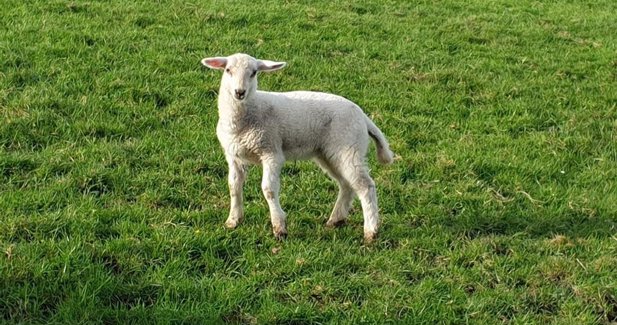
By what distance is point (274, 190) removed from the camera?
5938 millimetres

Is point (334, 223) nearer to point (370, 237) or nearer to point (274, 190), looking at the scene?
point (370, 237)

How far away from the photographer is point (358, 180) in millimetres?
6055

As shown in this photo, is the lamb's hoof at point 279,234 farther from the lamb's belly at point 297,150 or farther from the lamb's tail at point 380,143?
the lamb's tail at point 380,143

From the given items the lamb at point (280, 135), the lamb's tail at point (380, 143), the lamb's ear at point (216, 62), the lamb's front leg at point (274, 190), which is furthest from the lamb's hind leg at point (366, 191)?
the lamb's ear at point (216, 62)

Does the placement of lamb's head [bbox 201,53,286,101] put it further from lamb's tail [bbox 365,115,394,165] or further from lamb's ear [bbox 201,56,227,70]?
lamb's tail [bbox 365,115,394,165]

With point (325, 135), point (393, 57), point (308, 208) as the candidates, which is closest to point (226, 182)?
point (308, 208)

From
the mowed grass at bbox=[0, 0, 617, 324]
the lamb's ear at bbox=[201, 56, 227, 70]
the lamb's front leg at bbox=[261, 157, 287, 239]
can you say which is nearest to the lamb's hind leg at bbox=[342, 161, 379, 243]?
the mowed grass at bbox=[0, 0, 617, 324]

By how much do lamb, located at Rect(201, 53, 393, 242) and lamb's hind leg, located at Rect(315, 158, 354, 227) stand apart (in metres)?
0.08

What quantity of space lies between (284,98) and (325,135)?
0.48m

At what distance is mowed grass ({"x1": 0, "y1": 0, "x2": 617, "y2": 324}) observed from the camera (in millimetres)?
5191

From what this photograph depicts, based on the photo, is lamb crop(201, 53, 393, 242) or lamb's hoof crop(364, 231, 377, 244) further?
lamb's hoof crop(364, 231, 377, 244)

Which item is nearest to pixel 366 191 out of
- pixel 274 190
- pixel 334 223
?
pixel 334 223

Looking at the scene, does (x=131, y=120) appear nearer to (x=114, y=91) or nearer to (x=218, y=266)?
(x=114, y=91)

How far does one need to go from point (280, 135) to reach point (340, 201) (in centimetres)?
83
